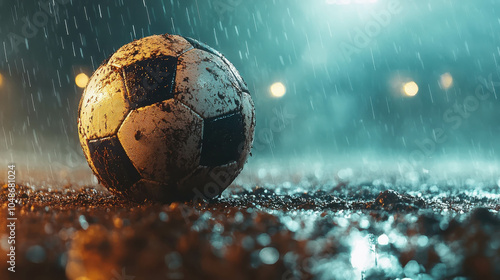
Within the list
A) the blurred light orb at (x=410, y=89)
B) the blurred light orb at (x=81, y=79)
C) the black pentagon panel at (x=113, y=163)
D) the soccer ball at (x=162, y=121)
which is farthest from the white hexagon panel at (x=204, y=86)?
the blurred light orb at (x=410, y=89)

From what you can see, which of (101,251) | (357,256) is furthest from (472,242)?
(101,251)

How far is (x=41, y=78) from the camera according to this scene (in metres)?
9.74

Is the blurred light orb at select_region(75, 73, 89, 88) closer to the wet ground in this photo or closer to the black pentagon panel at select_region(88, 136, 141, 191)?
the black pentagon panel at select_region(88, 136, 141, 191)

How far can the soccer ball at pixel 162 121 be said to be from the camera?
2148mm

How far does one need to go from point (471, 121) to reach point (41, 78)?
13.1 metres

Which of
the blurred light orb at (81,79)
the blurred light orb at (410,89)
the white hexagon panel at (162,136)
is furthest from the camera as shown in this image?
the blurred light orb at (410,89)

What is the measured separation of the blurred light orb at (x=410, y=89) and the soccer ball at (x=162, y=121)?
10.6 meters

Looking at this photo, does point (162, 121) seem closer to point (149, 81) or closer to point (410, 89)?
point (149, 81)

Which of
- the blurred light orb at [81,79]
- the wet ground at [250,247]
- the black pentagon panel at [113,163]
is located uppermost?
the blurred light orb at [81,79]

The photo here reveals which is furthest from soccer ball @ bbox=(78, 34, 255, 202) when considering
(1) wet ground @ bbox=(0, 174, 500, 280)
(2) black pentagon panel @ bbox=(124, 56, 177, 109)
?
(1) wet ground @ bbox=(0, 174, 500, 280)

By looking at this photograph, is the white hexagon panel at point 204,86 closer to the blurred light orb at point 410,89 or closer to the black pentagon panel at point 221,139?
the black pentagon panel at point 221,139

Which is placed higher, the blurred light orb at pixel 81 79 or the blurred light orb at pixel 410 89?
the blurred light orb at pixel 81 79

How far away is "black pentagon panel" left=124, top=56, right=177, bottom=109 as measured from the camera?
215 cm

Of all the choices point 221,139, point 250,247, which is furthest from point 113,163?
point 250,247
